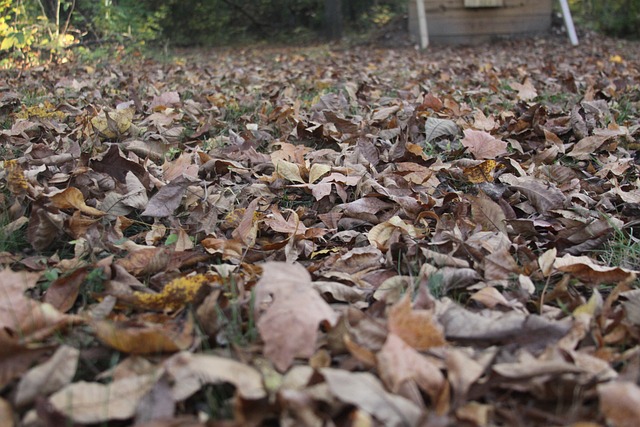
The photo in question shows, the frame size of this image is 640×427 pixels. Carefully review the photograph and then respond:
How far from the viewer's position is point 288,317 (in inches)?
51.1

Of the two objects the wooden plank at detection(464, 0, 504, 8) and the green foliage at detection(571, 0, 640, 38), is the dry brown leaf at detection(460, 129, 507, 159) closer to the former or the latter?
the wooden plank at detection(464, 0, 504, 8)

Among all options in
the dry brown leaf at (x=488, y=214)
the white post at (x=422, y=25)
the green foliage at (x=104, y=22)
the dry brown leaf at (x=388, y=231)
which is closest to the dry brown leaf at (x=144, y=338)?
the dry brown leaf at (x=388, y=231)

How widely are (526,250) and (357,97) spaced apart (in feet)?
8.65

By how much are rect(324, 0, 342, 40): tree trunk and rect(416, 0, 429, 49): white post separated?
2803mm

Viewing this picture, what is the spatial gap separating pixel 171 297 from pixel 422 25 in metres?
8.72

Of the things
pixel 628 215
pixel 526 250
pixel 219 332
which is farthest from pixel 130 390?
pixel 628 215

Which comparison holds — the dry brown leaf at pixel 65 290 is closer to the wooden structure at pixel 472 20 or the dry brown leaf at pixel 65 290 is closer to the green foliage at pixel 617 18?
the wooden structure at pixel 472 20

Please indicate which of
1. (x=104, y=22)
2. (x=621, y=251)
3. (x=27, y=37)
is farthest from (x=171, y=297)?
(x=104, y=22)

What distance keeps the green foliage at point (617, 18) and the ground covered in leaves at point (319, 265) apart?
8.01 m

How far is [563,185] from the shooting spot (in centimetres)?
242

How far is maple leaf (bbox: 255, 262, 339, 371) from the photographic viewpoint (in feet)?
4.14

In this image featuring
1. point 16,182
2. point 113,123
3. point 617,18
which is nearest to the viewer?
point 16,182

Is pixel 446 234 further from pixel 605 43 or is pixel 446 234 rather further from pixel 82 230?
pixel 605 43

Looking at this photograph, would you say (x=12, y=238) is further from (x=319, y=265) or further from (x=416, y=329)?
(x=416, y=329)
